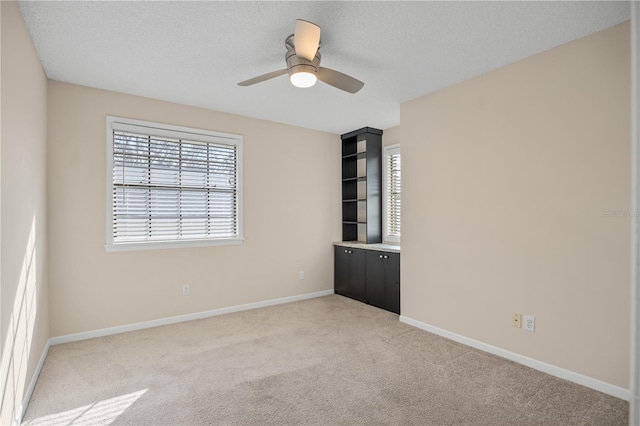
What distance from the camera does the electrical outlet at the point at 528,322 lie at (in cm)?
274

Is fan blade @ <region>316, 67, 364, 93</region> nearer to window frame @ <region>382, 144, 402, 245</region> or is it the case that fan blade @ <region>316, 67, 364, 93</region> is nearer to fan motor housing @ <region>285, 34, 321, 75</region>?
fan motor housing @ <region>285, 34, 321, 75</region>

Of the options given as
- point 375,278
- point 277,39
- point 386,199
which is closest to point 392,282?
point 375,278

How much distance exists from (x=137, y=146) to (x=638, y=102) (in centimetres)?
396

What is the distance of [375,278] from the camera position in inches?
176

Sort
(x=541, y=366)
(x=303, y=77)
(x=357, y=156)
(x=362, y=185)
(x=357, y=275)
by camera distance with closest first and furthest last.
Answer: (x=303, y=77) → (x=541, y=366) → (x=357, y=275) → (x=357, y=156) → (x=362, y=185)

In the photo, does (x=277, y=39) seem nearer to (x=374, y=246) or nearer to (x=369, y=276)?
(x=374, y=246)

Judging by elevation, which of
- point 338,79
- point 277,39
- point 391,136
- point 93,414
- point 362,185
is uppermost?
point 277,39

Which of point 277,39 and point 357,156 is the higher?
point 277,39

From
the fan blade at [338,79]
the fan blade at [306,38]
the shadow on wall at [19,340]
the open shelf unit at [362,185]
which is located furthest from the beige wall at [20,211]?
the open shelf unit at [362,185]

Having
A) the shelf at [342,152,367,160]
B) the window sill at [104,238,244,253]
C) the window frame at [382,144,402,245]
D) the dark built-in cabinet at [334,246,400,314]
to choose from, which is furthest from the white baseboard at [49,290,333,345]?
the shelf at [342,152,367,160]

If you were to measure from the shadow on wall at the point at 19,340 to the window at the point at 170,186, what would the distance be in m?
1.03

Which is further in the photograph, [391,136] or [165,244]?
[391,136]

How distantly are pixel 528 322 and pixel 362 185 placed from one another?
3.07 meters

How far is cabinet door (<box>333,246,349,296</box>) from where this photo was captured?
5020 millimetres
